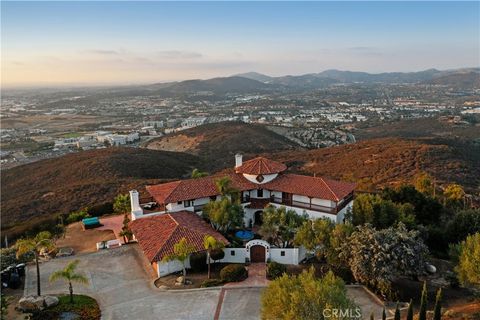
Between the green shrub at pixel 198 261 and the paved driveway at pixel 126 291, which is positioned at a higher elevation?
the green shrub at pixel 198 261

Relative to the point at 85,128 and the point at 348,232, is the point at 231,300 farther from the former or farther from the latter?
the point at 85,128

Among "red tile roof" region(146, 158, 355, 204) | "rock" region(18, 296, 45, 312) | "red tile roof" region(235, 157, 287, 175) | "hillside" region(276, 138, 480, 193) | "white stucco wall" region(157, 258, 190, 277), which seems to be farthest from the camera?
"hillside" region(276, 138, 480, 193)

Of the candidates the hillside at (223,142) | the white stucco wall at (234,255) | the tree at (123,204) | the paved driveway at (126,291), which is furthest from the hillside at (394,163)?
the paved driveway at (126,291)

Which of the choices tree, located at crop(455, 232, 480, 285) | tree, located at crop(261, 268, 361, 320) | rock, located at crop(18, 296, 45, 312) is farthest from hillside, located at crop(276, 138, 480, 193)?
rock, located at crop(18, 296, 45, 312)

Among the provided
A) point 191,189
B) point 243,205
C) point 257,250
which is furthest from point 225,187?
point 257,250

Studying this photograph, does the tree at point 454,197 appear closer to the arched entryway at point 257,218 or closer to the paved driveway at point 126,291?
the arched entryway at point 257,218

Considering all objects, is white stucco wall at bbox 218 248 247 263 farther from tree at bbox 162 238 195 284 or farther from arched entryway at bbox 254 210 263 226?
arched entryway at bbox 254 210 263 226
